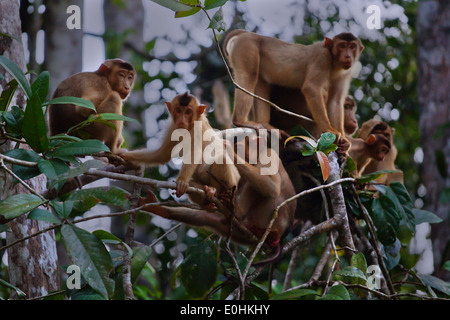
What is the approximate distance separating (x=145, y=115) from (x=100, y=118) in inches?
183

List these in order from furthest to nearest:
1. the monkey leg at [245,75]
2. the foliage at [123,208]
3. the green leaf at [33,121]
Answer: the monkey leg at [245,75] → the green leaf at [33,121] → the foliage at [123,208]

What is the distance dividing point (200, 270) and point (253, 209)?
3.39ft

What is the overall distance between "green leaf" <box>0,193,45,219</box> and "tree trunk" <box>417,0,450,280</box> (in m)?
5.66

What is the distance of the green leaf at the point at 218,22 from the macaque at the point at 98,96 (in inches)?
64.8

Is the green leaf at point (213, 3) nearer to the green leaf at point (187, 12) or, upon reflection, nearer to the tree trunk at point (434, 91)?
the green leaf at point (187, 12)

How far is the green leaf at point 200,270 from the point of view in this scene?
13.0 ft

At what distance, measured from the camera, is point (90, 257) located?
273 centimetres

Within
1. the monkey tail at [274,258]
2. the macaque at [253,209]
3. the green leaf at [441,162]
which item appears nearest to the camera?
the monkey tail at [274,258]

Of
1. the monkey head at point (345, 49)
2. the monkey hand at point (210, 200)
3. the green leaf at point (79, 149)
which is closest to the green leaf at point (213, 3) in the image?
the green leaf at point (79, 149)

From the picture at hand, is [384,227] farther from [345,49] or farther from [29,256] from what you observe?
[29,256]

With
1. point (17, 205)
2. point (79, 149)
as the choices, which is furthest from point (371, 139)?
point (17, 205)

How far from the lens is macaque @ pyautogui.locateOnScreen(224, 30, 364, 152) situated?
527 centimetres

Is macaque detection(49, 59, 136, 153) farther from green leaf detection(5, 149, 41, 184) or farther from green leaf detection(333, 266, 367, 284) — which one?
green leaf detection(333, 266, 367, 284)

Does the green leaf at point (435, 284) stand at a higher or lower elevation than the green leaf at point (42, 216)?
lower
